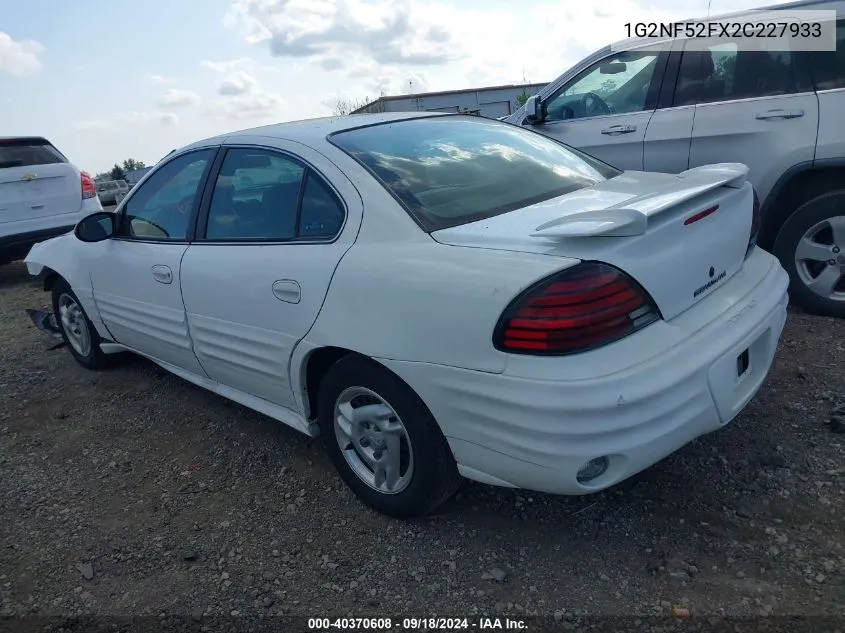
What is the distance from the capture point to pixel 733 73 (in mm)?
4289

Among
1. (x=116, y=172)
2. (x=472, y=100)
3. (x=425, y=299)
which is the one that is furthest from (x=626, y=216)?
(x=116, y=172)

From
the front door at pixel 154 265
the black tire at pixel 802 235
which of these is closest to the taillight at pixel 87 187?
the front door at pixel 154 265

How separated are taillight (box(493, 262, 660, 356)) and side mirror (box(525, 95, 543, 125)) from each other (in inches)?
138

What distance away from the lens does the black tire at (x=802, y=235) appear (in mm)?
3963

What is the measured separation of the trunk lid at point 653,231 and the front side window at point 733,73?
5.82ft

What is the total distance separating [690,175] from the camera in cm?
281

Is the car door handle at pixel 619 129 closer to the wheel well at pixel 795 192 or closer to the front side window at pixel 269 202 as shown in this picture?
the wheel well at pixel 795 192

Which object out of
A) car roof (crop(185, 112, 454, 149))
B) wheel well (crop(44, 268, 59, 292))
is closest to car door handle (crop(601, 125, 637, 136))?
car roof (crop(185, 112, 454, 149))

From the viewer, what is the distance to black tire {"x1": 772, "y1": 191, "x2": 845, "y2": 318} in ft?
13.0

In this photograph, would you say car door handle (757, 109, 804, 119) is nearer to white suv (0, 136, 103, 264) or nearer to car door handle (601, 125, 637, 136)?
car door handle (601, 125, 637, 136)

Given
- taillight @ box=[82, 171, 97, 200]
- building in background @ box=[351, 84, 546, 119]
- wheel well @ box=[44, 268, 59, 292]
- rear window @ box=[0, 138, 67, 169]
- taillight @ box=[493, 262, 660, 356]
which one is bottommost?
wheel well @ box=[44, 268, 59, 292]

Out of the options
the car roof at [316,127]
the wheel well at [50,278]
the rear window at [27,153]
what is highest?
the rear window at [27,153]

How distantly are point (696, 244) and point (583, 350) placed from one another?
641 millimetres

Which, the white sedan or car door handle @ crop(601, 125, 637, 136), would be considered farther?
car door handle @ crop(601, 125, 637, 136)
